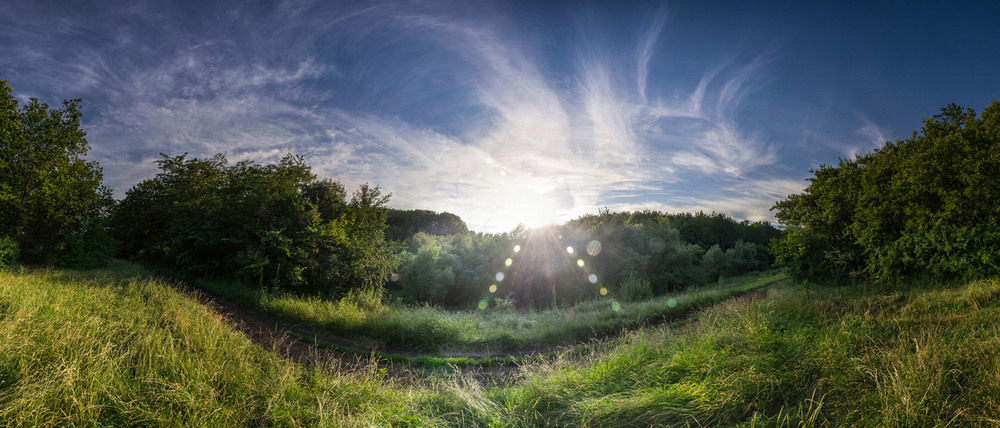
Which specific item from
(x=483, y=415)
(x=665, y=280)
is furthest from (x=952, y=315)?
(x=665, y=280)

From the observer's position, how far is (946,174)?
1171cm

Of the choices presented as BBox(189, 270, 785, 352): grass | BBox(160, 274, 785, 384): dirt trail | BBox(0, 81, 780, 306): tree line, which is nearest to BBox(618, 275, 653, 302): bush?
BBox(0, 81, 780, 306): tree line

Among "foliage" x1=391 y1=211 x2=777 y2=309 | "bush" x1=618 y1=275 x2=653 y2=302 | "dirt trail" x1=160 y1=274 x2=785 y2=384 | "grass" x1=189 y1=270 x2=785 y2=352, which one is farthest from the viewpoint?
"foliage" x1=391 y1=211 x2=777 y2=309

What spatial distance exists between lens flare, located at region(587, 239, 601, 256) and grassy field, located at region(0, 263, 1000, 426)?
57.0ft

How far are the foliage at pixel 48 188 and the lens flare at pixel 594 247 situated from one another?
2540 cm

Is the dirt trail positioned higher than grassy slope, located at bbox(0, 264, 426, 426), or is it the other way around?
grassy slope, located at bbox(0, 264, 426, 426)

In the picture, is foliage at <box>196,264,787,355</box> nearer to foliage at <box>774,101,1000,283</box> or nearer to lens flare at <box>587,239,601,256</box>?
foliage at <box>774,101,1000,283</box>

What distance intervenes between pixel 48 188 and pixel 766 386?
23171 millimetres

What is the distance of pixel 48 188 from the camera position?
14000 millimetres

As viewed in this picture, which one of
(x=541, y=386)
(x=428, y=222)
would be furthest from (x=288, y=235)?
(x=428, y=222)

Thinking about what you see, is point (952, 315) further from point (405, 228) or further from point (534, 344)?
point (405, 228)

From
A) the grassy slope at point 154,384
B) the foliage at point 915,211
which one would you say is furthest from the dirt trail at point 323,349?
the foliage at point 915,211

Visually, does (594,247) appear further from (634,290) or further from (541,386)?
(541,386)

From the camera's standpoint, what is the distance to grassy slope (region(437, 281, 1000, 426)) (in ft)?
11.6
